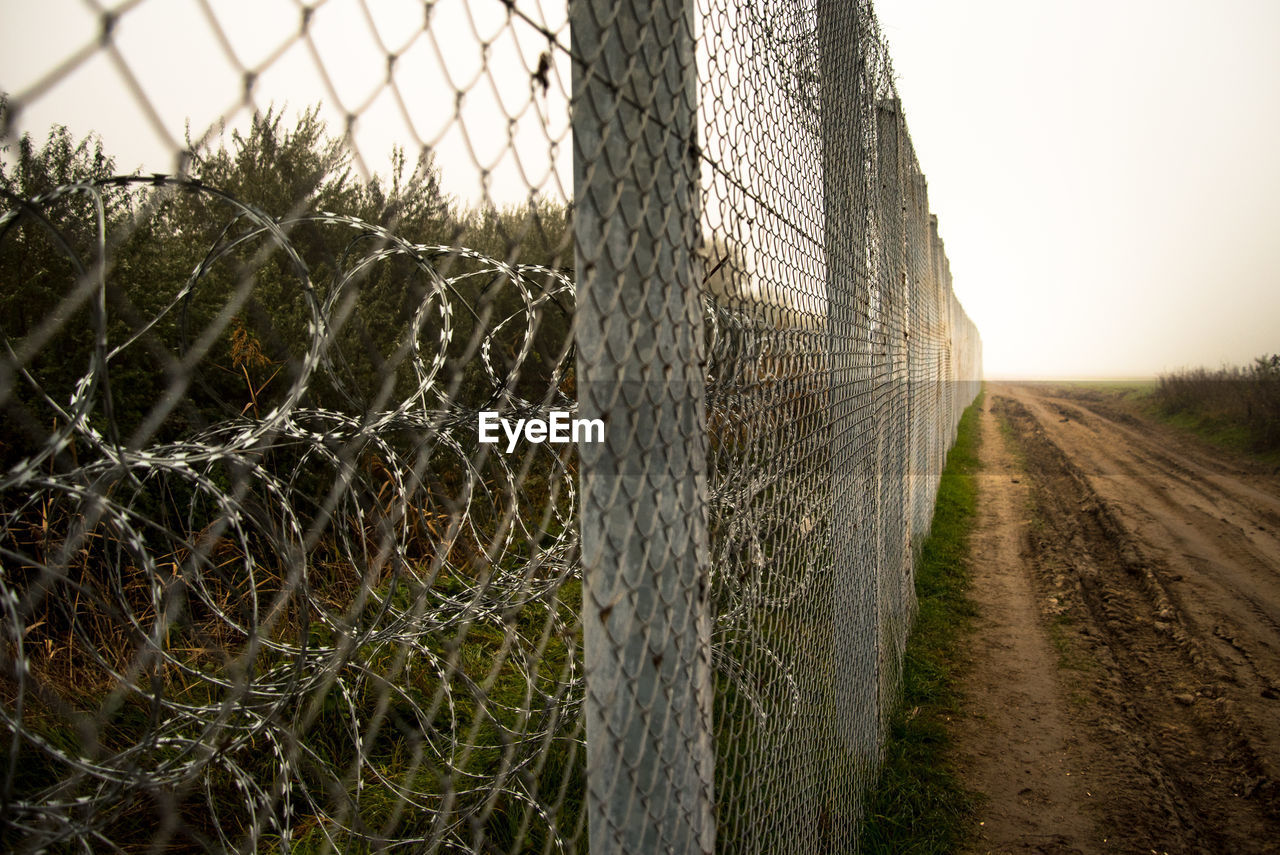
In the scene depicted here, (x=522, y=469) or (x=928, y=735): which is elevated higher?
(x=522, y=469)

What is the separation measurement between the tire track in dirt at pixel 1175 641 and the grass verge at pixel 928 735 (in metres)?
0.63

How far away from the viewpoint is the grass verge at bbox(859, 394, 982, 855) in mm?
3119

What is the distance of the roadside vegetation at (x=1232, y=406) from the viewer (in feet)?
42.6

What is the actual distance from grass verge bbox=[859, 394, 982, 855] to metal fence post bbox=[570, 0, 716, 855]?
2.30 m

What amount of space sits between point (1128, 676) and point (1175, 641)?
0.75 meters

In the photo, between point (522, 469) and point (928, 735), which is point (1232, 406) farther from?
point (522, 469)

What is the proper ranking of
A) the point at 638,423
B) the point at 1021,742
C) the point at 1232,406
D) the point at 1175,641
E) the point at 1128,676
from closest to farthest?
the point at 638,423
the point at 1021,742
the point at 1128,676
the point at 1175,641
the point at 1232,406

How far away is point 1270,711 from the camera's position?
400cm

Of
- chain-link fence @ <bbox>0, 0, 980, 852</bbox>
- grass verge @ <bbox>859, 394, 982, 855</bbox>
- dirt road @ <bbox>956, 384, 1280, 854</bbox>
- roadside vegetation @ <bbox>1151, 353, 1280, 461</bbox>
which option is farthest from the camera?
roadside vegetation @ <bbox>1151, 353, 1280, 461</bbox>

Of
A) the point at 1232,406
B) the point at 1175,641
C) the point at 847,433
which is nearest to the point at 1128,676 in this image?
the point at 1175,641

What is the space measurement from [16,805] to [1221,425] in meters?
19.4

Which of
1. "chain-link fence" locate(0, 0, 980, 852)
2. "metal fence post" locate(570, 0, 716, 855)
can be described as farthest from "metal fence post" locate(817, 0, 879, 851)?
"metal fence post" locate(570, 0, 716, 855)

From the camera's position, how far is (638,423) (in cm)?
113

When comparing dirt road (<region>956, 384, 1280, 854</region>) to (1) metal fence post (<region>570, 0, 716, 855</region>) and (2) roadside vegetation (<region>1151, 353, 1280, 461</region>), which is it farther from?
(2) roadside vegetation (<region>1151, 353, 1280, 461</region>)
